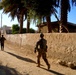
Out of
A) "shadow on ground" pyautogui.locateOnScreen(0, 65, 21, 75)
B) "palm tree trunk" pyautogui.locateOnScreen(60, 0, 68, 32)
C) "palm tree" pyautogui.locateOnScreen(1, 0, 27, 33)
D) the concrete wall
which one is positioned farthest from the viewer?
"palm tree" pyautogui.locateOnScreen(1, 0, 27, 33)

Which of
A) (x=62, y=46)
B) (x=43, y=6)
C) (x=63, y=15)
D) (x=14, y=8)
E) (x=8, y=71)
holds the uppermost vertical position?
(x=14, y=8)

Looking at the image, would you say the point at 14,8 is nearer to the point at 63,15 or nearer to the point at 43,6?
the point at 43,6

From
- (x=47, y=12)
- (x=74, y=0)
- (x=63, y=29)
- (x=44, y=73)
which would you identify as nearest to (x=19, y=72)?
(x=44, y=73)

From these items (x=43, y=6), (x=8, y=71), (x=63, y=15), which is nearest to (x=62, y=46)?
(x=8, y=71)

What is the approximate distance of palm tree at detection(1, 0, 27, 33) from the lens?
2968 cm

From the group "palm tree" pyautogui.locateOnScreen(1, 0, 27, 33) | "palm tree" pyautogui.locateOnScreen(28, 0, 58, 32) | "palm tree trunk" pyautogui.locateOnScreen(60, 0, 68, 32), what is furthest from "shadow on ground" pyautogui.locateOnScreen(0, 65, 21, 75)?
"palm tree" pyautogui.locateOnScreen(1, 0, 27, 33)

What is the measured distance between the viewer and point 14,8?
31.3 metres

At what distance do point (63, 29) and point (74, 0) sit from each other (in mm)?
2659

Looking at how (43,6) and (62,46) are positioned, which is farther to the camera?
(43,6)

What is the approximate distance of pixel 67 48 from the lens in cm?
1205

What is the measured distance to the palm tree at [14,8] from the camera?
2968 centimetres

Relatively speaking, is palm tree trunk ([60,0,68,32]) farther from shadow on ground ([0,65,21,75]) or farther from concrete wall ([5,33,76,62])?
shadow on ground ([0,65,21,75])

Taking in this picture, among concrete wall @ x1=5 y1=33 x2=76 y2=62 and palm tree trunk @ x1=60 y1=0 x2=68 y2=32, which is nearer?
concrete wall @ x1=5 y1=33 x2=76 y2=62

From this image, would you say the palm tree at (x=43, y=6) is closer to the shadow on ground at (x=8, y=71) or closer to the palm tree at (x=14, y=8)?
the palm tree at (x=14, y=8)
